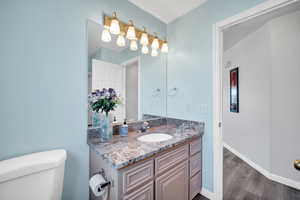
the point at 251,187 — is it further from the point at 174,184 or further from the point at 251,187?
the point at 174,184

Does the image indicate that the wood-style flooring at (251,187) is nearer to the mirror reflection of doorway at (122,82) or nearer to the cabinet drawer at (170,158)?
the cabinet drawer at (170,158)

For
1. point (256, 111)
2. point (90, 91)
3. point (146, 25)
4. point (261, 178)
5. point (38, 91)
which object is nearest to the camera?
point (38, 91)

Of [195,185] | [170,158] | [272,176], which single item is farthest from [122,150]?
[272,176]

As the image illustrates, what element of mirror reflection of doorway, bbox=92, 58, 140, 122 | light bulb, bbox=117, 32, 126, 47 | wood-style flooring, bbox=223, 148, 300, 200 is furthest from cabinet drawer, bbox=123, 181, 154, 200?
light bulb, bbox=117, 32, 126, 47

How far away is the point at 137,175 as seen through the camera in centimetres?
88

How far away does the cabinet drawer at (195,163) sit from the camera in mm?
1391

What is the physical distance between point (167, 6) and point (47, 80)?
172cm

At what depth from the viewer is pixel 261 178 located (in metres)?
1.88

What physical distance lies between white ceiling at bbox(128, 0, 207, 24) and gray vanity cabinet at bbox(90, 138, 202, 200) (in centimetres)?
180

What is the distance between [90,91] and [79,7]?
79 cm

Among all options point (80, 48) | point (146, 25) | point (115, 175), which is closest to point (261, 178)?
point (115, 175)

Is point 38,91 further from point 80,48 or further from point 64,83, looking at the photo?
point 80,48

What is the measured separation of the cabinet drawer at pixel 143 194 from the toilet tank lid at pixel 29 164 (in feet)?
1.80

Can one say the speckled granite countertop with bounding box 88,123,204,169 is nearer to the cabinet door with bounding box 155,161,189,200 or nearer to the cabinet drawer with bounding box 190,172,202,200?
the cabinet door with bounding box 155,161,189,200
